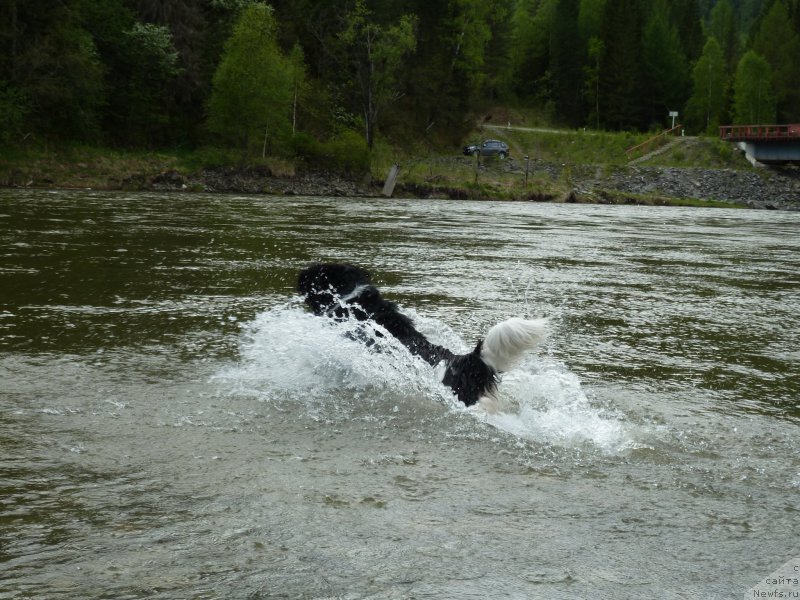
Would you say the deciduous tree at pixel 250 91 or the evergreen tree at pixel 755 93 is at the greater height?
the evergreen tree at pixel 755 93

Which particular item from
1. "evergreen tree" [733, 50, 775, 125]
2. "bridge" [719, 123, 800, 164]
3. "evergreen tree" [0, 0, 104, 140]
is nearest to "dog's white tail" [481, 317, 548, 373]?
"evergreen tree" [0, 0, 104, 140]

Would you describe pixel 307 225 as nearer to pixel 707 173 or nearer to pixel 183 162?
pixel 183 162

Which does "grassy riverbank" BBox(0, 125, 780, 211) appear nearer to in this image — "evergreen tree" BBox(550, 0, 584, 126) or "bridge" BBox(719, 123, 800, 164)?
"bridge" BBox(719, 123, 800, 164)

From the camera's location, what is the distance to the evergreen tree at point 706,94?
91.6m

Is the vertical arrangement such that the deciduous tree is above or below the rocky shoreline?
above

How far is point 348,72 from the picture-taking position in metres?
60.5

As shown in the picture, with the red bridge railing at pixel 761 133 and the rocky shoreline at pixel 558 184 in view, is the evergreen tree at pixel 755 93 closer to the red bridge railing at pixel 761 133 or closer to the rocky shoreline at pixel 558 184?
the red bridge railing at pixel 761 133

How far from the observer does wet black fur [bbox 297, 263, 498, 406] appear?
5.59 m

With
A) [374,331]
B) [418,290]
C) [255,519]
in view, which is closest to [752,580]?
[255,519]

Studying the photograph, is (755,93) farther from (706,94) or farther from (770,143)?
(770,143)

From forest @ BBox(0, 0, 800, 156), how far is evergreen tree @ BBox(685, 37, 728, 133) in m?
0.16

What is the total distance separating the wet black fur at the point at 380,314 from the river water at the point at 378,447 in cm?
15

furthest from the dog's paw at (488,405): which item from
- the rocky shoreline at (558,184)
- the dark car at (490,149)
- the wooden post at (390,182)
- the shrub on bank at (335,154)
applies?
the dark car at (490,149)

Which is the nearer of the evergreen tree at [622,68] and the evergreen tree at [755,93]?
the evergreen tree at [755,93]
